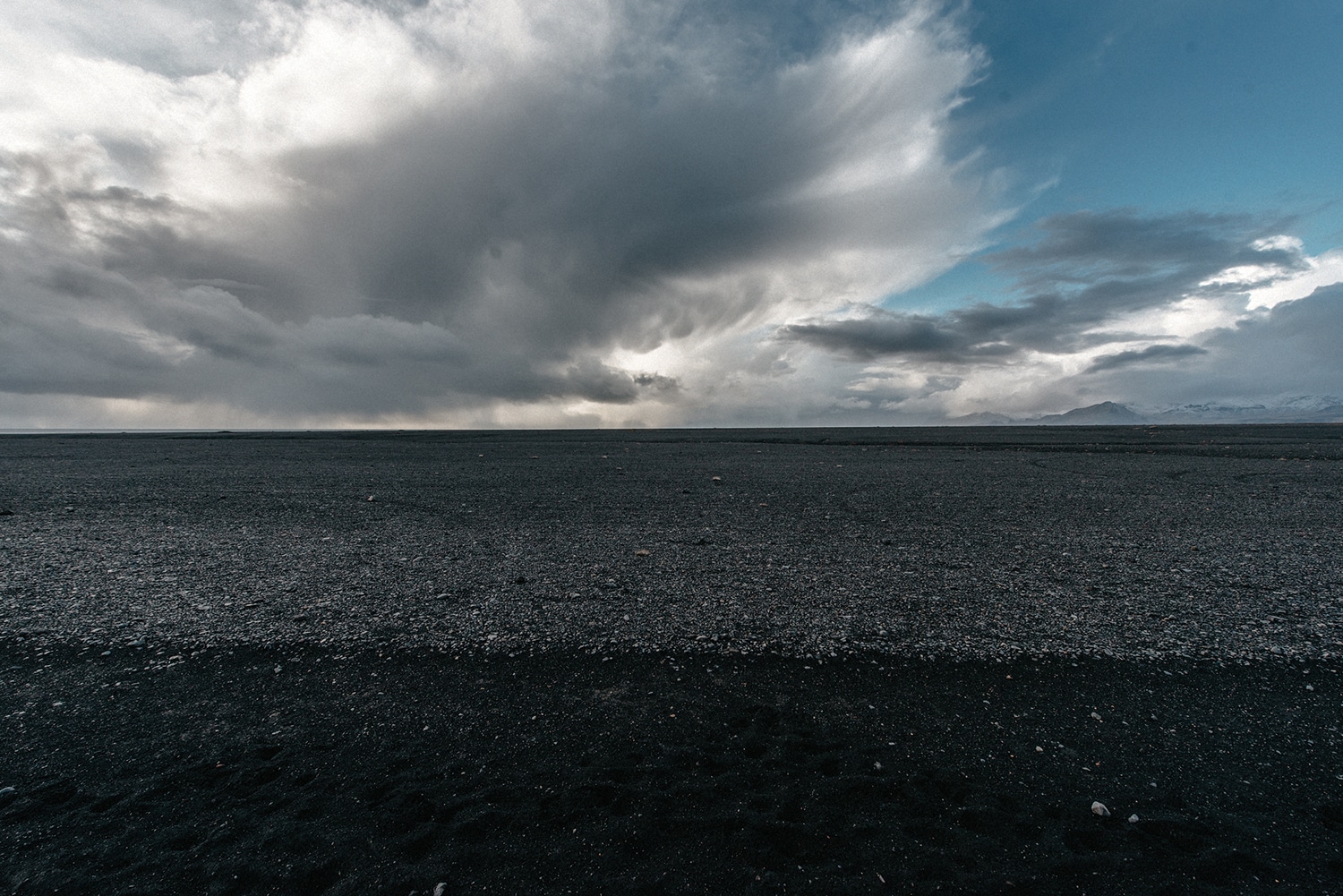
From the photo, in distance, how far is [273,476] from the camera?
66.5ft

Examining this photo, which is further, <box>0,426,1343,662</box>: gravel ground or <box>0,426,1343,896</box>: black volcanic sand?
<box>0,426,1343,662</box>: gravel ground

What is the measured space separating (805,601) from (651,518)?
220 inches

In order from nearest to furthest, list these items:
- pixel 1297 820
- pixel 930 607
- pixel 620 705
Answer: pixel 1297 820
pixel 620 705
pixel 930 607

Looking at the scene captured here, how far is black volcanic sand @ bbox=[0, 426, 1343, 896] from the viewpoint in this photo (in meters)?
3.05

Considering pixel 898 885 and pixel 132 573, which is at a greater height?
pixel 132 573

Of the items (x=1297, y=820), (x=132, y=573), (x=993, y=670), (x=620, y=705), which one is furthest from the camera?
(x=132, y=573)

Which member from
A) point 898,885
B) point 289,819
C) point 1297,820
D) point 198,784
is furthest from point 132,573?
point 1297,820

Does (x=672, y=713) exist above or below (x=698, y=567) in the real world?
below

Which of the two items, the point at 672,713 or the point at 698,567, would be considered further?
the point at 698,567

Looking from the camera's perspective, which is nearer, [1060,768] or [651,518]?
[1060,768]

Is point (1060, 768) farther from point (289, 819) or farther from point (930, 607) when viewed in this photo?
point (289, 819)

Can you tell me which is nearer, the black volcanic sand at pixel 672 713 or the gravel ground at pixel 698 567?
the black volcanic sand at pixel 672 713

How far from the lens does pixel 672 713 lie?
4.41 meters

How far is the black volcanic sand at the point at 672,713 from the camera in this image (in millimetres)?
3047
